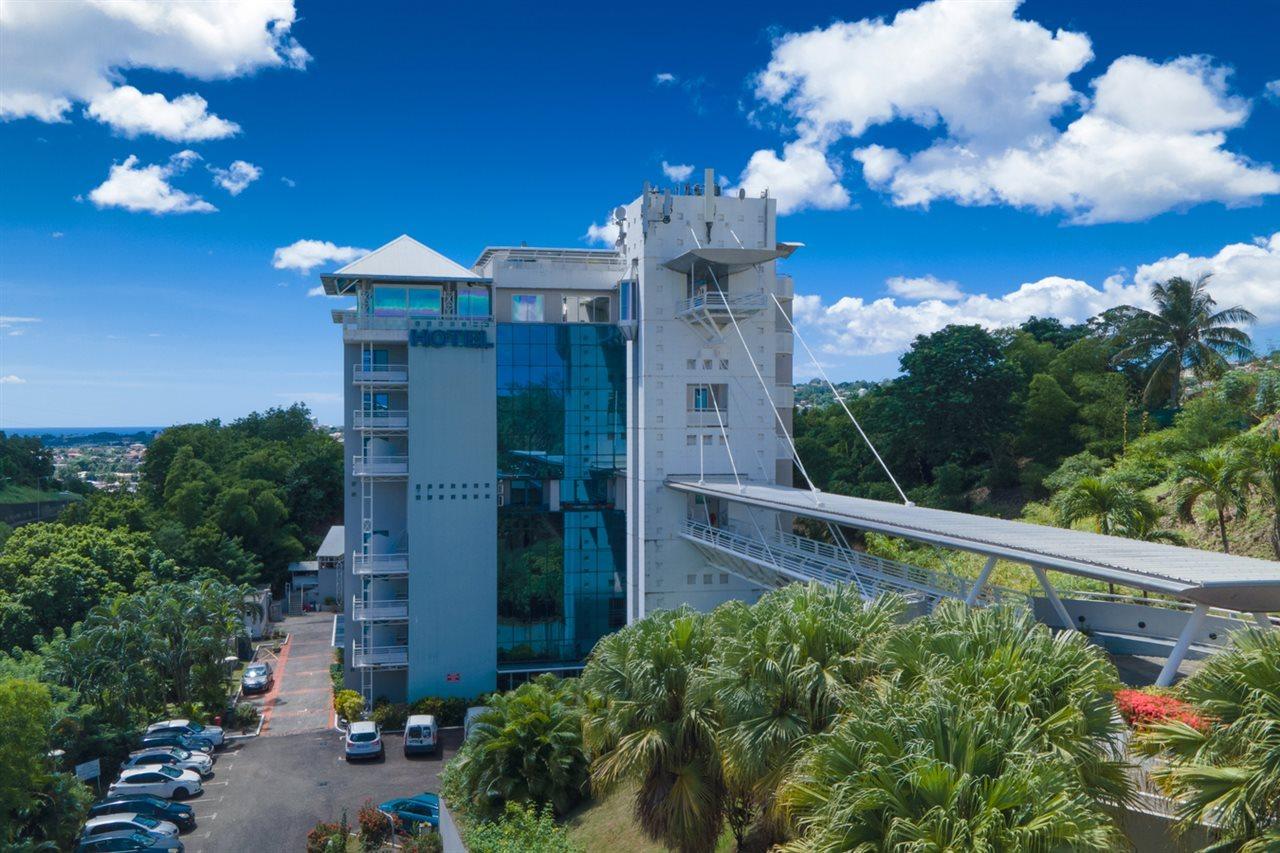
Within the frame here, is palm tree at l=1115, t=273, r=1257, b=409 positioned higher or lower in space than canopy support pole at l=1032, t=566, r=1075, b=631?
higher

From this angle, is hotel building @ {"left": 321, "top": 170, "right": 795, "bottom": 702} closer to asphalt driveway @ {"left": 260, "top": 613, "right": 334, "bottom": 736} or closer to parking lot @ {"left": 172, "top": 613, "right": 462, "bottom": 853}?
asphalt driveway @ {"left": 260, "top": 613, "right": 334, "bottom": 736}

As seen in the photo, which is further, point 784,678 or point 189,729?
point 189,729

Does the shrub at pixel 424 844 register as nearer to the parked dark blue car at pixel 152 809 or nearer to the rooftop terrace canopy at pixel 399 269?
the parked dark blue car at pixel 152 809

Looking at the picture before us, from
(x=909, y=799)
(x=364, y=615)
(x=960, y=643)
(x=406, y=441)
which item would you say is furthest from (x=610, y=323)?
(x=909, y=799)

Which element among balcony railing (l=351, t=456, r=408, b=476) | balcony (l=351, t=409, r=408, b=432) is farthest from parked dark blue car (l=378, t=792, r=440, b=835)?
balcony (l=351, t=409, r=408, b=432)

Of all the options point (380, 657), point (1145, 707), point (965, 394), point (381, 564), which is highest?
point (965, 394)

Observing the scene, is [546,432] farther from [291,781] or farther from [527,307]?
[291,781]

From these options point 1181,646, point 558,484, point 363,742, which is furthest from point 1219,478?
point 363,742
